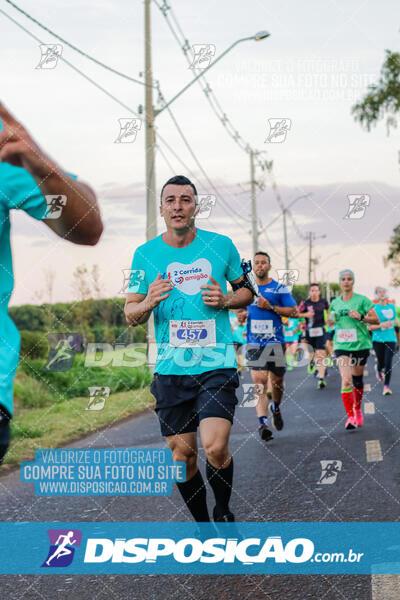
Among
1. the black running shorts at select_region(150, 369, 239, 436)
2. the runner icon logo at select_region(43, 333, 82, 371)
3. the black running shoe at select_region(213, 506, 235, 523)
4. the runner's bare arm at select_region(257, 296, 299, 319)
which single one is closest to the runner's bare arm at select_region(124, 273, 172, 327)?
the black running shorts at select_region(150, 369, 239, 436)

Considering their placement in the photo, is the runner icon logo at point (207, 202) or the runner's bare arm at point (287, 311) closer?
the runner icon logo at point (207, 202)

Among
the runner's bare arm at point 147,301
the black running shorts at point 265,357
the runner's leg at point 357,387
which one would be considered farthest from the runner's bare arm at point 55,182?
the runner's leg at point 357,387

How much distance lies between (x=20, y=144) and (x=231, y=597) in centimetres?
287

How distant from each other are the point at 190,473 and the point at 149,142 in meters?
10.3

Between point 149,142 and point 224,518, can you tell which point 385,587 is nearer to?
point 224,518

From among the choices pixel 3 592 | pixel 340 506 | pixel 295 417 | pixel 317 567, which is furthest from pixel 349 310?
pixel 3 592

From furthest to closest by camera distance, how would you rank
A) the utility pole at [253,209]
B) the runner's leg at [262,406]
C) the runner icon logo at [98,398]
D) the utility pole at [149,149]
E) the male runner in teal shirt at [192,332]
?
1. the utility pole at [253,209]
2. the utility pole at [149,149]
3. the runner icon logo at [98,398]
4. the runner's leg at [262,406]
5. the male runner in teal shirt at [192,332]

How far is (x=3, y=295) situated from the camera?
6.40ft

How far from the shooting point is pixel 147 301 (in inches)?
167

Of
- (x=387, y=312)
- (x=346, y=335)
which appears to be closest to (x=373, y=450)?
(x=346, y=335)

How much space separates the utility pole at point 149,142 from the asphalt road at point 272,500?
4.13 meters

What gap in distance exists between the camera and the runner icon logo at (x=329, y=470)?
251 inches

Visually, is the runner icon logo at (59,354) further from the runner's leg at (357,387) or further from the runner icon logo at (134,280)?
the runner icon logo at (134,280)

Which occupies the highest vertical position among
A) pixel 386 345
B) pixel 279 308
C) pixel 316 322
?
pixel 279 308
